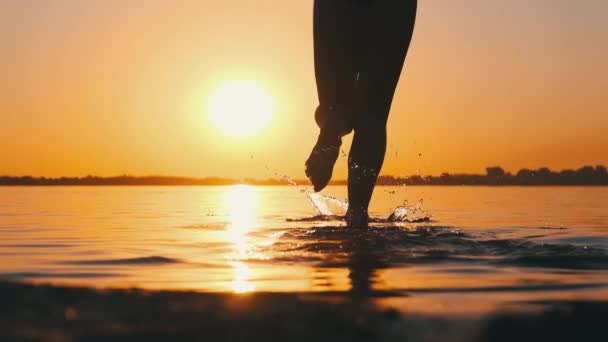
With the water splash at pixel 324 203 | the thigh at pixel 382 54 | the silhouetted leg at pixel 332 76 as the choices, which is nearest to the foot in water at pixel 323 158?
the silhouetted leg at pixel 332 76

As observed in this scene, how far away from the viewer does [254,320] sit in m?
3.71

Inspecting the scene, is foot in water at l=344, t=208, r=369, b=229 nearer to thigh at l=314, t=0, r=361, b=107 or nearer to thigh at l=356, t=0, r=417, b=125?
thigh at l=356, t=0, r=417, b=125

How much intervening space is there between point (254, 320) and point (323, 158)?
5100mm

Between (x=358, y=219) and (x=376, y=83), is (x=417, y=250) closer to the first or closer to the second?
(x=358, y=219)

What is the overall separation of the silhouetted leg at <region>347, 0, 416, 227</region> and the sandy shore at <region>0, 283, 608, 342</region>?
12.8 ft

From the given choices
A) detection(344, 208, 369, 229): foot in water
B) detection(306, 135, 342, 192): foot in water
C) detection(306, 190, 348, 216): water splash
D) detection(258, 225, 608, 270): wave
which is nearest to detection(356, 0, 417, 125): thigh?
detection(306, 135, 342, 192): foot in water

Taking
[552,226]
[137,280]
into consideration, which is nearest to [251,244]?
[137,280]

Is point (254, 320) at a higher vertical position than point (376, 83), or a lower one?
lower

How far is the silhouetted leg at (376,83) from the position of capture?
823cm

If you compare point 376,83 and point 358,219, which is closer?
point 376,83

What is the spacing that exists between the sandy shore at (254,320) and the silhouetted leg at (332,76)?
425 centimetres

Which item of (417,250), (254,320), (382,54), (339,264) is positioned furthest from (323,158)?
(254,320)

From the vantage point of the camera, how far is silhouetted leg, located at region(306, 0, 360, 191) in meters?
8.34

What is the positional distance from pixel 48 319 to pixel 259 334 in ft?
3.10
